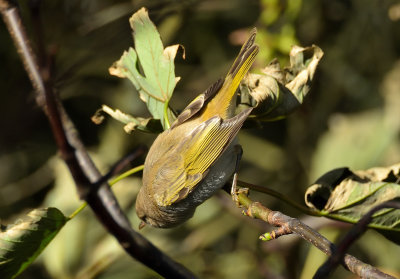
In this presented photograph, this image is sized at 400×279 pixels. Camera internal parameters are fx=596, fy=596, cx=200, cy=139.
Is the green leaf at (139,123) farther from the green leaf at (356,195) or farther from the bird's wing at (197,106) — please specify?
the green leaf at (356,195)

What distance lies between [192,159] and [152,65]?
18.2 inches

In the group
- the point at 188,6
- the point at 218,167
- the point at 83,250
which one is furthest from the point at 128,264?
the point at 188,6

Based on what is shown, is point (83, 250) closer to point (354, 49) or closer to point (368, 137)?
point (368, 137)

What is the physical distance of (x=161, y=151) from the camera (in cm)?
197

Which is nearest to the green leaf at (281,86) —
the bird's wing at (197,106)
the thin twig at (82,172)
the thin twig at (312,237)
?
the bird's wing at (197,106)

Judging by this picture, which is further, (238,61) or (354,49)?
Result: (354,49)

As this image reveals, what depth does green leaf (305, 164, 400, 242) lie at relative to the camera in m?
1.57

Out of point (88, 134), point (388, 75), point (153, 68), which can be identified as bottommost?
point (388, 75)

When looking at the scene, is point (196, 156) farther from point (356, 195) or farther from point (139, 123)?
point (356, 195)

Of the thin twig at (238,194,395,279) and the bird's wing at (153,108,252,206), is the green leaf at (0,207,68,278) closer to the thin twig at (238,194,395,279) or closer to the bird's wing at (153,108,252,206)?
the bird's wing at (153,108,252,206)

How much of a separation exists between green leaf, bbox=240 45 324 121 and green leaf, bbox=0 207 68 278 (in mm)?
623

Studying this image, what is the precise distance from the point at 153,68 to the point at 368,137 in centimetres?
209

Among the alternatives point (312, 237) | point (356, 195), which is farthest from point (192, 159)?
point (312, 237)

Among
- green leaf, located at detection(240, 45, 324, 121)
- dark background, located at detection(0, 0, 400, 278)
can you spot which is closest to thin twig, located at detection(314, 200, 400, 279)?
green leaf, located at detection(240, 45, 324, 121)
